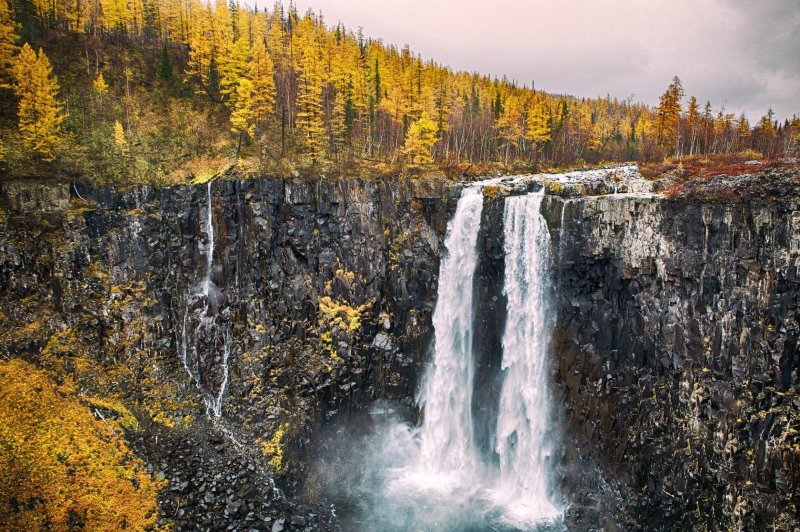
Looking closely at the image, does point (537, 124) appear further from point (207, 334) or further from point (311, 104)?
point (207, 334)

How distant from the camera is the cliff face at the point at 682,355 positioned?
2172 cm

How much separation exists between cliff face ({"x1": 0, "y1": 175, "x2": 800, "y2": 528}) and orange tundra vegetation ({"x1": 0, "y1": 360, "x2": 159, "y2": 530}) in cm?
159

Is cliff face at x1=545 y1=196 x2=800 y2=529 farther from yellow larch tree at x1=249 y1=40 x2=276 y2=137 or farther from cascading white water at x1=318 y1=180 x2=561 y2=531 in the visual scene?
yellow larch tree at x1=249 y1=40 x2=276 y2=137

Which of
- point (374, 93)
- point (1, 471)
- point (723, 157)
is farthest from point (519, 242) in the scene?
point (374, 93)

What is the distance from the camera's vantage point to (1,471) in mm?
23406

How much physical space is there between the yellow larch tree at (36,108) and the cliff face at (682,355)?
39.2m

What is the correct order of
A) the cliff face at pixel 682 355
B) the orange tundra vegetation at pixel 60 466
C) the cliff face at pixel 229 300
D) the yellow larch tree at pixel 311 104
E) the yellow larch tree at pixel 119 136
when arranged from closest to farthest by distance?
the cliff face at pixel 682 355 < the orange tundra vegetation at pixel 60 466 < the cliff face at pixel 229 300 < the yellow larch tree at pixel 119 136 < the yellow larch tree at pixel 311 104

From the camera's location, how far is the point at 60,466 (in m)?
24.6

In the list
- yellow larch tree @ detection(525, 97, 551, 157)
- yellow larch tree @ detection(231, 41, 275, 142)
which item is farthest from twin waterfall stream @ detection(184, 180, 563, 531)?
yellow larch tree @ detection(525, 97, 551, 157)

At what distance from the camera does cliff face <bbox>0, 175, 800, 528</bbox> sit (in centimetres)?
2272

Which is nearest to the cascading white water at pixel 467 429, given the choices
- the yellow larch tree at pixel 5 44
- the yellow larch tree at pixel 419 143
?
the yellow larch tree at pixel 419 143

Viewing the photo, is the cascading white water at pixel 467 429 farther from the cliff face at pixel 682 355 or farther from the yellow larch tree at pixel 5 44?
the yellow larch tree at pixel 5 44

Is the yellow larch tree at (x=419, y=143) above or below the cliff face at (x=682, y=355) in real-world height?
above

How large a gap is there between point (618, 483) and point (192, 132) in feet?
151
